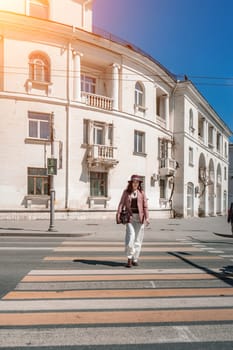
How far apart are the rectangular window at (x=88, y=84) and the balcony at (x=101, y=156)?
429 centimetres

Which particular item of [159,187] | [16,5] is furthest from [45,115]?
[159,187]

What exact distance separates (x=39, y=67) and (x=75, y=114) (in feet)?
11.4

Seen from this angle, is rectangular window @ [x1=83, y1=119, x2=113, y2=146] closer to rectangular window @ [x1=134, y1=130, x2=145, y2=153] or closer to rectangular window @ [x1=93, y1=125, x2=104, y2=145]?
rectangular window @ [x1=93, y1=125, x2=104, y2=145]

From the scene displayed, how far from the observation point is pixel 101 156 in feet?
66.9

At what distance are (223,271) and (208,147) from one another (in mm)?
31227

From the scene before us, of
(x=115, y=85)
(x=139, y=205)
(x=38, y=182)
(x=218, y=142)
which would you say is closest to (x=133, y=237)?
(x=139, y=205)

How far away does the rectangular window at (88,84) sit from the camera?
21578mm

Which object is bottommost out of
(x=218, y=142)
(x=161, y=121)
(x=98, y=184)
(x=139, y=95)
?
(x=98, y=184)

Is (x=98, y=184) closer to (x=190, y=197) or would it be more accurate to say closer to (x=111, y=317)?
(x=190, y=197)

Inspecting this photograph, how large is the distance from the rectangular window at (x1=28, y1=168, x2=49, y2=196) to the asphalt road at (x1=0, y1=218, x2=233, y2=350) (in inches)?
437

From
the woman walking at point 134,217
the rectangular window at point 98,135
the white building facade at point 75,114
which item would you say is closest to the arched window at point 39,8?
the white building facade at point 75,114

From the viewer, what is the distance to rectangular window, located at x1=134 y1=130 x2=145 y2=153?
916 inches

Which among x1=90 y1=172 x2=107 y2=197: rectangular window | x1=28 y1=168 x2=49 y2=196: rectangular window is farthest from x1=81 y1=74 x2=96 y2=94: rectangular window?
x1=28 y1=168 x2=49 y2=196: rectangular window

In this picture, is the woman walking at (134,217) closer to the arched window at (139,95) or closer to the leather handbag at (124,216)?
the leather handbag at (124,216)
